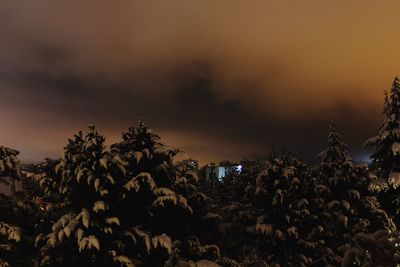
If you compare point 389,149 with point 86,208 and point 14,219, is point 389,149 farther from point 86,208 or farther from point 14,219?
point 14,219

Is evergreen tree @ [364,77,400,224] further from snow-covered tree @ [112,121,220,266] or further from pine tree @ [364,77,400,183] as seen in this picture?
snow-covered tree @ [112,121,220,266]

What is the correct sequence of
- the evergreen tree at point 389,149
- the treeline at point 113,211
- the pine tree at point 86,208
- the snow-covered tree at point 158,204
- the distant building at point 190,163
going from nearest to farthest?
the pine tree at point 86,208 < the treeline at point 113,211 < the snow-covered tree at point 158,204 < the distant building at point 190,163 < the evergreen tree at point 389,149

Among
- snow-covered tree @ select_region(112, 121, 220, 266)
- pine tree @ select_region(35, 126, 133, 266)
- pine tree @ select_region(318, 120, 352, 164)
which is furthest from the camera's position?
pine tree @ select_region(318, 120, 352, 164)

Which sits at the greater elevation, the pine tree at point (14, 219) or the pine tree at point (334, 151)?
the pine tree at point (334, 151)

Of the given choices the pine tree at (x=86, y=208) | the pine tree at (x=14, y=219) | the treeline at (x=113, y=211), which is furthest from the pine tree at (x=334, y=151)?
the pine tree at (x=14, y=219)

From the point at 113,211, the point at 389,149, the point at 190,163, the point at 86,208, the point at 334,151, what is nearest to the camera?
the point at 86,208

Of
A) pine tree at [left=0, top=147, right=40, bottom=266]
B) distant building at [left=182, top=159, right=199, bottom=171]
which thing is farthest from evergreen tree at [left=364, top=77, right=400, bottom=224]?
pine tree at [left=0, top=147, right=40, bottom=266]

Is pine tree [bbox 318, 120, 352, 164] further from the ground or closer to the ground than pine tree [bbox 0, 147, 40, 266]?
further from the ground

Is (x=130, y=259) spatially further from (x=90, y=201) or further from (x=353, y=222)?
(x=353, y=222)

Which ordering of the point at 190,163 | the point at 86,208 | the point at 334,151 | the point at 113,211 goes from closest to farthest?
the point at 86,208 < the point at 113,211 < the point at 190,163 < the point at 334,151

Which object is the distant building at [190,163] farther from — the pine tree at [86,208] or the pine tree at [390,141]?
the pine tree at [390,141]

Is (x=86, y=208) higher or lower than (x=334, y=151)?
lower

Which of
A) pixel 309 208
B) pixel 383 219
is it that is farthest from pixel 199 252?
pixel 383 219

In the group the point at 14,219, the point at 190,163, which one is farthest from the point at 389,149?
the point at 14,219
